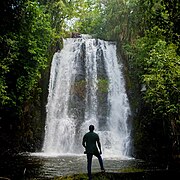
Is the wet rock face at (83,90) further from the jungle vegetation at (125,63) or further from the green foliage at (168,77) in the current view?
the green foliage at (168,77)

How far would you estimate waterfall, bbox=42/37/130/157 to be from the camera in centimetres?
2082

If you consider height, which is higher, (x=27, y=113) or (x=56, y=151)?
(x=27, y=113)

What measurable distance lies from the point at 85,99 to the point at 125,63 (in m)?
5.45

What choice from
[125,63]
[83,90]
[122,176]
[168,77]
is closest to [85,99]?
[83,90]

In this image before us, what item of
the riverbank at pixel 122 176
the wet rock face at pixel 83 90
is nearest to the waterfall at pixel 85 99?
the wet rock face at pixel 83 90

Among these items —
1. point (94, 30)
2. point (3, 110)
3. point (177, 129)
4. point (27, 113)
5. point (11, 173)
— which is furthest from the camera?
point (94, 30)

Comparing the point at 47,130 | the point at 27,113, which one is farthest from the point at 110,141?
the point at 27,113

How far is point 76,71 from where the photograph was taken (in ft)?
83.8

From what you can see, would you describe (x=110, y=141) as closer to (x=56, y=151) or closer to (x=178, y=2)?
(x=56, y=151)

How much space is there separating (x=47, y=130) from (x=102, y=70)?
7.45m

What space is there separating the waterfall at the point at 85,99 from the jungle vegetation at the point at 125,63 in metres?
0.85

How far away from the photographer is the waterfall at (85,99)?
20823mm

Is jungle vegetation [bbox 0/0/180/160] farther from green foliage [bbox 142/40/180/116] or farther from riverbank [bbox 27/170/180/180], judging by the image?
riverbank [bbox 27/170/180/180]

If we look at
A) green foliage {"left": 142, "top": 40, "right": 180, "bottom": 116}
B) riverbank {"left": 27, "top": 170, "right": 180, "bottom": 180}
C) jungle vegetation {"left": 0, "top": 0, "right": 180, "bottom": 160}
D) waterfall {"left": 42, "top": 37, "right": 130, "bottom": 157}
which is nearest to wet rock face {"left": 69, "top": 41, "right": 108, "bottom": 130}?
waterfall {"left": 42, "top": 37, "right": 130, "bottom": 157}
